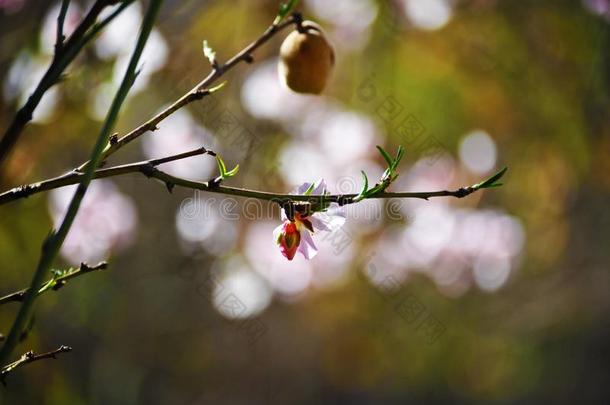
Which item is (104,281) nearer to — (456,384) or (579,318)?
(456,384)

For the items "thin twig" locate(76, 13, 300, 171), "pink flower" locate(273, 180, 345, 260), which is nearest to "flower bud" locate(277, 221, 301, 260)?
"pink flower" locate(273, 180, 345, 260)

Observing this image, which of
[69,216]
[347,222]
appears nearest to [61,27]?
[69,216]

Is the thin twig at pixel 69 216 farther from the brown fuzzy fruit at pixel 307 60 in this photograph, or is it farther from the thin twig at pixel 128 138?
the brown fuzzy fruit at pixel 307 60

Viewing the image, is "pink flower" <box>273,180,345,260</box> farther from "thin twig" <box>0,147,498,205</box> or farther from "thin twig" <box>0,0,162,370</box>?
"thin twig" <box>0,0,162,370</box>

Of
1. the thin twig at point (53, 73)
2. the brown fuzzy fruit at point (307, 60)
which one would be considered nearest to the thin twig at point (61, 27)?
the thin twig at point (53, 73)

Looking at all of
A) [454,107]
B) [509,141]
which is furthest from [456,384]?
[454,107]

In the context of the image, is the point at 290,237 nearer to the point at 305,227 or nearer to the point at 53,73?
the point at 305,227
